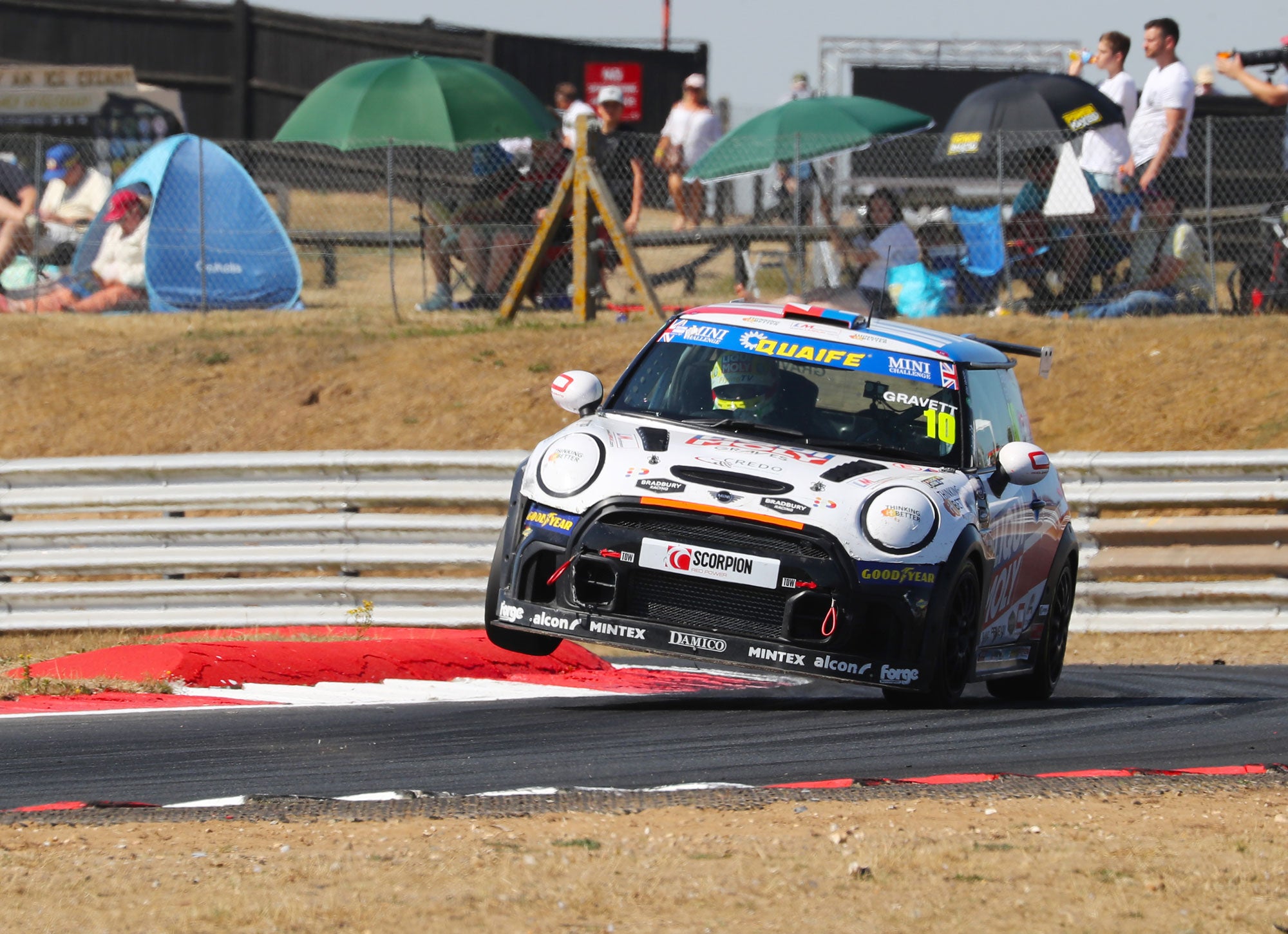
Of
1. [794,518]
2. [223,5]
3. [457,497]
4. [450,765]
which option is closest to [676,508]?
[794,518]

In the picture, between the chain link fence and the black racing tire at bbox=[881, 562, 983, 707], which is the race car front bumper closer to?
the black racing tire at bbox=[881, 562, 983, 707]

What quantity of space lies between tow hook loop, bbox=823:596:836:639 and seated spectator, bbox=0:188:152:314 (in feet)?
39.6

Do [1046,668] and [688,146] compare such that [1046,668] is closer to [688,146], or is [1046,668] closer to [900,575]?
[900,575]

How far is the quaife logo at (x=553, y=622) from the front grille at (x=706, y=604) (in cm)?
22

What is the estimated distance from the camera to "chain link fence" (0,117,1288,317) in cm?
1524

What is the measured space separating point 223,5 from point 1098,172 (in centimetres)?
1993

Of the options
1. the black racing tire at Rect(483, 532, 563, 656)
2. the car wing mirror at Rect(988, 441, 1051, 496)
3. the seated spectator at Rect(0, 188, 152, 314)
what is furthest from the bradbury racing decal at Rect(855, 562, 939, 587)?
the seated spectator at Rect(0, 188, 152, 314)

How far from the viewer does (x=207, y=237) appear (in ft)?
57.6

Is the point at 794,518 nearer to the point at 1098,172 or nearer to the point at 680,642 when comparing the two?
the point at 680,642

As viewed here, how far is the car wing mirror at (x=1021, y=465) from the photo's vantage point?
7523mm

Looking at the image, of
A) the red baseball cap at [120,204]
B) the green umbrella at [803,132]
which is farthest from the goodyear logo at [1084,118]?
the red baseball cap at [120,204]

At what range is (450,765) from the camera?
5805mm

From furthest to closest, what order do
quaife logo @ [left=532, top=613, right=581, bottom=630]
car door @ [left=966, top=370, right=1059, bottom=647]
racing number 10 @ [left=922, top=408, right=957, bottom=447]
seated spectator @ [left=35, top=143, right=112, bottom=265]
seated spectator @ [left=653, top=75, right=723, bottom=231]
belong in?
seated spectator @ [left=653, top=75, right=723, bottom=231] → seated spectator @ [left=35, top=143, right=112, bottom=265] → racing number 10 @ [left=922, top=408, right=957, bottom=447] → car door @ [left=966, top=370, right=1059, bottom=647] → quaife logo @ [left=532, top=613, right=581, bottom=630]

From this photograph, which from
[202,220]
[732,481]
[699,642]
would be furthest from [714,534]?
[202,220]
